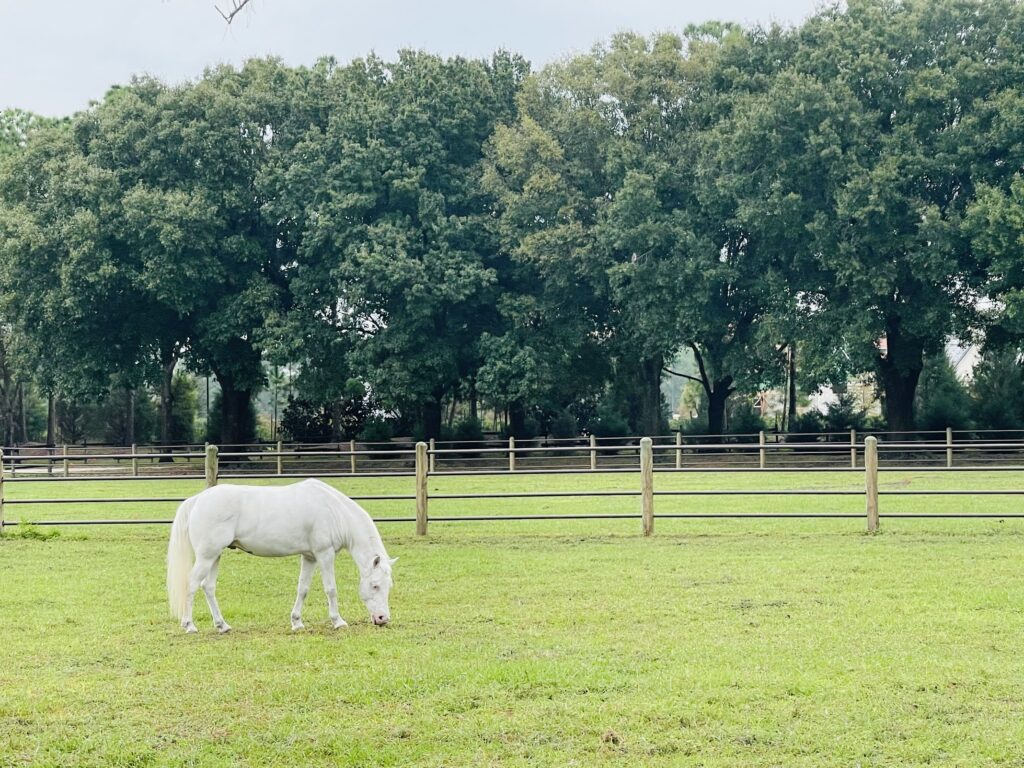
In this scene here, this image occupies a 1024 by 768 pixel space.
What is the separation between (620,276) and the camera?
118ft

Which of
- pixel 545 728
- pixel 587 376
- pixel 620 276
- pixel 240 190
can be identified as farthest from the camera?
pixel 587 376

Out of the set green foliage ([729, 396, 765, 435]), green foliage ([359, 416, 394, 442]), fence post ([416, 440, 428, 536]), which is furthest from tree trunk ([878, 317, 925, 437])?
fence post ([416, 440, 428, 536])

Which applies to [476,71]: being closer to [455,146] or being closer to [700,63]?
[455,146]

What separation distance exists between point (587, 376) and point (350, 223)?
34.8 feet

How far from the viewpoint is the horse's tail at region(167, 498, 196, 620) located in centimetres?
908

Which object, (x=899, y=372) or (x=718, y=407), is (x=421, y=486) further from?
(x=718, y=407)

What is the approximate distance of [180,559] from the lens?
9.09 m

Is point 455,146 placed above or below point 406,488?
above

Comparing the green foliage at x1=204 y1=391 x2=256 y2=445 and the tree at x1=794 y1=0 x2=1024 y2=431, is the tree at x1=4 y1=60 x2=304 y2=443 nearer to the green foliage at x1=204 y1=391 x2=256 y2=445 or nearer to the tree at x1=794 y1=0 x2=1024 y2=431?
the green foliage at x1=204 y1=391 x2=256 y2=445

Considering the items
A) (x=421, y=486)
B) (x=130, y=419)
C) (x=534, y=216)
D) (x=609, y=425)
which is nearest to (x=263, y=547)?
(x=421, y=486)

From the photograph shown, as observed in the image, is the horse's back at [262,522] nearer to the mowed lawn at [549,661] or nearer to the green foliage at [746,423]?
the mowed lawn at [549,661]

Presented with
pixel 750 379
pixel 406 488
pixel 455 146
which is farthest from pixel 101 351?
pixel 750 379

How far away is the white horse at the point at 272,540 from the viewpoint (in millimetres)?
8984

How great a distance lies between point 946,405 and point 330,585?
32.8 metres
